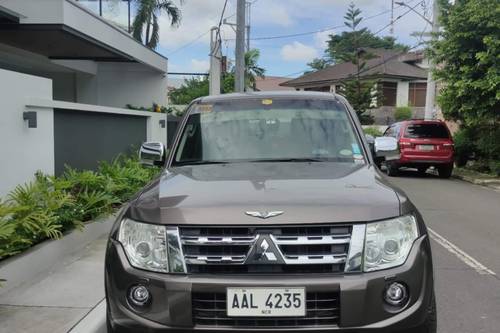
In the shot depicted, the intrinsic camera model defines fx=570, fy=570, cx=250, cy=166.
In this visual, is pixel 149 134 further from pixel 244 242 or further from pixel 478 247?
pixel 244 242

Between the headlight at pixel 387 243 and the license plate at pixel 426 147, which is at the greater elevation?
the headlight at pixel 387 243

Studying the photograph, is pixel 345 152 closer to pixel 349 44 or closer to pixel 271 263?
pixel 271 263

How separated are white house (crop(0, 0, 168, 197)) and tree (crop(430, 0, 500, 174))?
900 cm

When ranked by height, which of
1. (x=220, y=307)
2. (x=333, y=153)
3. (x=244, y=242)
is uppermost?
(x=333, y=153)

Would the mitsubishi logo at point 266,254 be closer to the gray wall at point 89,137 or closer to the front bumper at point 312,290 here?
the front bumper at point 312,290

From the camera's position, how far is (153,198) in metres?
3.44

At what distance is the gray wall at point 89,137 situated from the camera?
879 centimetres

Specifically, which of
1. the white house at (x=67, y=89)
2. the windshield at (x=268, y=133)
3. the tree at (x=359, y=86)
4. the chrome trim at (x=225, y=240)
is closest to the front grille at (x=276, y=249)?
the chrome trim at (x=225, y=240)

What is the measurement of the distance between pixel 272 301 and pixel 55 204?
4.34 m

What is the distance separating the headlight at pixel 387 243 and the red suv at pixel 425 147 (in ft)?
47.5

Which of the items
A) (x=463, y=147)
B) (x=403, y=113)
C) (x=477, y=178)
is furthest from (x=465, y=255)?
(x=403, y=113)

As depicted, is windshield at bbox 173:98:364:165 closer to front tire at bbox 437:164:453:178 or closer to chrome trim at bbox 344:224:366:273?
chrome trim at bbox 344:224:366:273

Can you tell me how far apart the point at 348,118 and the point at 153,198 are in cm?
200

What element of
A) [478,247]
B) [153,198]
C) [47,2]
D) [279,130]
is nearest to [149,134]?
[47,2]
